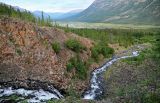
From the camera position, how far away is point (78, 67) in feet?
175

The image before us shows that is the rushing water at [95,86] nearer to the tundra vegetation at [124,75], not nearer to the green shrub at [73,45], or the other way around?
the tundra vegetation at [124,75]

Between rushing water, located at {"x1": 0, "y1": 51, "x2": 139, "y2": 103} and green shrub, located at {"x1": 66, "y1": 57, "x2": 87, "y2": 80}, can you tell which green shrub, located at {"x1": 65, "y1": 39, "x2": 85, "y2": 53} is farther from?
rushing water, located at {"x1": 0, "y1": 51, "x2": 139, "y2": 103}

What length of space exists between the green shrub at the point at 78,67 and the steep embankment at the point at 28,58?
904 millimetres

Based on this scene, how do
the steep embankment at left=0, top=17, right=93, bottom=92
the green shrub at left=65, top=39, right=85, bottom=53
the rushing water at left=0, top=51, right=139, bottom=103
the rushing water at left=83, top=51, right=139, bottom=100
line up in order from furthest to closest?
the green shrub at left=65, top=39, right=85, bottom=53 → the rushing water at left=83, top=51, right=139, bottom=100 → the steep embankment at left=0, top=17, right=93, bottom=92 → the rushing water at left=0, top=51, right=139, bottom=103

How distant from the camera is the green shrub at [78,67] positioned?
51031 millimetres

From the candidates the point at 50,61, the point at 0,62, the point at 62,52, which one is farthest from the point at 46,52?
the point at 0,62

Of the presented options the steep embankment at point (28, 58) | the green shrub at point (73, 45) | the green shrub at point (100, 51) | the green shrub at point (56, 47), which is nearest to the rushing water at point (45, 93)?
the steep embankment at point (28, 58)

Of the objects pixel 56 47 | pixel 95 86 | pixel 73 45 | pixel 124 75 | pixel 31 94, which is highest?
pixel 56 47

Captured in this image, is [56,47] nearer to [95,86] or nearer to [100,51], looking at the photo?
[95,86]

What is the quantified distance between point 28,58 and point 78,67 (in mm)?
10339

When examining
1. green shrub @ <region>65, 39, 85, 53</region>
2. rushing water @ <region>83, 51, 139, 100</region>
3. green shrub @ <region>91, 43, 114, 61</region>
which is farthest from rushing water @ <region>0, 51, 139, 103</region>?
green shrub @ <region>91, 43, 114, 61</region>

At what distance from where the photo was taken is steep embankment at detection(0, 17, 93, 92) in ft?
137

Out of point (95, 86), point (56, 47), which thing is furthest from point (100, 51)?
point (95, 86)

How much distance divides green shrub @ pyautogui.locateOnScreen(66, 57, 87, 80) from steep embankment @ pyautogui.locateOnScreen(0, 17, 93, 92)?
90 cm
